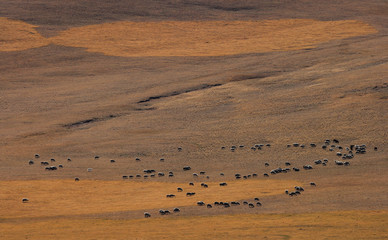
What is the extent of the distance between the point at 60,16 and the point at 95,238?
7321 centimetres

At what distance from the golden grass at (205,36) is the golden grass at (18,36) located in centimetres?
241

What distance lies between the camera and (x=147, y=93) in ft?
229

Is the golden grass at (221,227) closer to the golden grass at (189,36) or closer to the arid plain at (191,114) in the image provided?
the arid plain at (191,114)

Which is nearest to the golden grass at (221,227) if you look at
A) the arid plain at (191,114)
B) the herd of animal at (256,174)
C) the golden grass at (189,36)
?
the arid plain at (191,114)

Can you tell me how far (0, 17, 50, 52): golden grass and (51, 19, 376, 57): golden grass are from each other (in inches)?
94.9

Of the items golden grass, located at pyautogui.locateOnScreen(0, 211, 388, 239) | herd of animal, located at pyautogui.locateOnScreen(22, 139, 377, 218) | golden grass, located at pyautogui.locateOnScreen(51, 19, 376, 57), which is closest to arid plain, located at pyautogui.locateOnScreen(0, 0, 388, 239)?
golden grass, located at pyautogui.locateOnScreen(0, 211, 388, 239)

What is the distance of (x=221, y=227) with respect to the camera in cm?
3191

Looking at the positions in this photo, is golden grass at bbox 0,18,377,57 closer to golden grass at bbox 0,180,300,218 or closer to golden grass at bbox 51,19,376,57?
golden grass at bbox 51,19,376,57

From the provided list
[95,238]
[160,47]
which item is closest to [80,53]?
[160,47]

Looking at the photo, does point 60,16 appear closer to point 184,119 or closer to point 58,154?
point 184,119

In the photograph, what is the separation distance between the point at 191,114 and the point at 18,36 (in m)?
38.0

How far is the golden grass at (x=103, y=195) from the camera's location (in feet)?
120

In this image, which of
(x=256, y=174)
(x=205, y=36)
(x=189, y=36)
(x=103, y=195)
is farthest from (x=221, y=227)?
(x=205, y=36)

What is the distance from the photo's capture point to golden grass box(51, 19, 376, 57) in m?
89.1
